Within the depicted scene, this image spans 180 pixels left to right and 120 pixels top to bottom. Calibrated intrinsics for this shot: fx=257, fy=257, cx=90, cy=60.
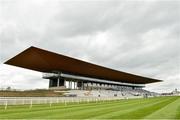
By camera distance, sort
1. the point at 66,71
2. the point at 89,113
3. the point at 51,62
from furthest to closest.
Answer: the point at 66,71 < the point at 51,62 < the point at 89,113

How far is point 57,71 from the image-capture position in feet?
226

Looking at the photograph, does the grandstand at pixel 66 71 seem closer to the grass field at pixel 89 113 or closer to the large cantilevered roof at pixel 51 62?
the large cantilevered roof at pixel 51 62

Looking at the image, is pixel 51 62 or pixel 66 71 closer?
pixel 51 62

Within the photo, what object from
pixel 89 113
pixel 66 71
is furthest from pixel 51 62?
pixel 89 113

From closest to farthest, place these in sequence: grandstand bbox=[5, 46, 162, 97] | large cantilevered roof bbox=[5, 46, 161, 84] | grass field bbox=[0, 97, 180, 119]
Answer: grass field bbox=[0, 97, 180, 119], large cantilevered roof bbox=[5, 46, 161, 84], grandstand bbox=[5, 46, 162, 97]

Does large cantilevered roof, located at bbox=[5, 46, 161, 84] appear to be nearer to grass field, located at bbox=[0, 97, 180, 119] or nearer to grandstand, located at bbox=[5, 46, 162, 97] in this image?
grandstand, located at bbox=[5, 46, 162, 97]

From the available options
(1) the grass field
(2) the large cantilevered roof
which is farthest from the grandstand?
(1) the grass field

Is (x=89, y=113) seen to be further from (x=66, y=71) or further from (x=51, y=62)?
(x=66, y=71)

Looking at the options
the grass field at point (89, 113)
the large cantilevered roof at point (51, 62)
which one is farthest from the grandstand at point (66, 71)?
the grass field at point (89, 113)

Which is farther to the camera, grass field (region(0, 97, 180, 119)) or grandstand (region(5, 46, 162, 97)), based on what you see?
grandstand (region(5, 46, 162, 97))

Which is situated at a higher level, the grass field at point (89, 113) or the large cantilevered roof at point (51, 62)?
the large cantilevered roof at point (51, 62)

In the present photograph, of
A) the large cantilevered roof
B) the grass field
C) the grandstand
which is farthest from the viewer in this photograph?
the grandstand

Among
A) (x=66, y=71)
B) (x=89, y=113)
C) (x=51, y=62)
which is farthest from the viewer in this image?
(x=66, y=71)

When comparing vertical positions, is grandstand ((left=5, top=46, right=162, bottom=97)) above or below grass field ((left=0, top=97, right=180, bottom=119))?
above
